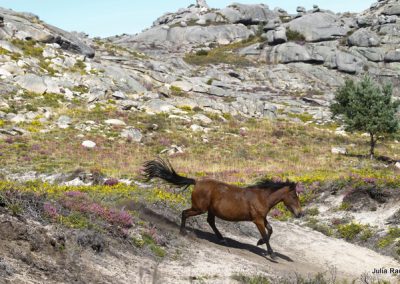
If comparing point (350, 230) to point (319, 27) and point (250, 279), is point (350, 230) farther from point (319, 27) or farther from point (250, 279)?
point (319, 27)

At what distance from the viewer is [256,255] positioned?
13234mm

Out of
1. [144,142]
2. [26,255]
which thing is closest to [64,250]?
[26,255]

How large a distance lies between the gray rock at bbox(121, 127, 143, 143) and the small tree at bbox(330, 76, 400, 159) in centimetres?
2099

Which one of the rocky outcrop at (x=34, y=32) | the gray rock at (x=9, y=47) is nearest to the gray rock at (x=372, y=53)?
the rocky outcrop at (x=34, y=32)

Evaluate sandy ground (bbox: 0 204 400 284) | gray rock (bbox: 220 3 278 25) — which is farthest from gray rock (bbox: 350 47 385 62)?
sandy ground (bbox: 0 204 400 284)

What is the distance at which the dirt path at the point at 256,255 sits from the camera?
1074 centimetres

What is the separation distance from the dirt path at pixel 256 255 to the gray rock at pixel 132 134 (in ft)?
75.0

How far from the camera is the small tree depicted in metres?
42.0

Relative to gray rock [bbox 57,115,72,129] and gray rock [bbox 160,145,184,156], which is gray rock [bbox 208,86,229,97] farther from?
gray rock [bbox 160,145,184,156]

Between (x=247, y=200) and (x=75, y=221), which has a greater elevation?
(x=247, y=200)

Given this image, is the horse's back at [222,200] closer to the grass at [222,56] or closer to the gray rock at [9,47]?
the gray rock at [9,47]

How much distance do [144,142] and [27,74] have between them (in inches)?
769

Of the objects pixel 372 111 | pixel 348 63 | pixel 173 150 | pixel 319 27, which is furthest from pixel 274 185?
pixel 319 27

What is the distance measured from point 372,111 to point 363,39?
71.0m
